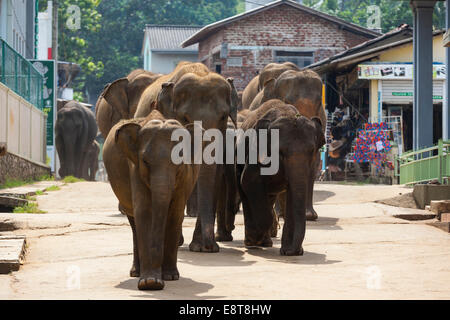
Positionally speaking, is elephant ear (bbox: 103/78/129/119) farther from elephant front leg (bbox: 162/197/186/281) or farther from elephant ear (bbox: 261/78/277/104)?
elephant front leg (bbox: 162/197/186/281)

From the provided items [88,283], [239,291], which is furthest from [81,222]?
[239,291]

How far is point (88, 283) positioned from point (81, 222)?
495 centimetres

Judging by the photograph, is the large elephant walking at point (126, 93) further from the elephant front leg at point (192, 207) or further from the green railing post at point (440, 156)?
the green railing post at point (440, 156)

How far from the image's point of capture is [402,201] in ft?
51.4

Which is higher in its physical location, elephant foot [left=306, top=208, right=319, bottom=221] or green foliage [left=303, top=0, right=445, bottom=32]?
green foliage [left=303, top=0, right=445, bottom=32]

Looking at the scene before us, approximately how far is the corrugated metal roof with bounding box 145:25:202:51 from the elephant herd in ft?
161

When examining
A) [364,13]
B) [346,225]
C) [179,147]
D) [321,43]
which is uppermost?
[364,13]

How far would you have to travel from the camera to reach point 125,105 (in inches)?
514

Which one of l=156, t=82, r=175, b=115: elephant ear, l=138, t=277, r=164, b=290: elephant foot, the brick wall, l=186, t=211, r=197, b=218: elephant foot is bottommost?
l=186, t=211, r=197, b=218: elephant foot

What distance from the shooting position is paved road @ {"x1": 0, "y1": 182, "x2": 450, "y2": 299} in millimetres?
7258

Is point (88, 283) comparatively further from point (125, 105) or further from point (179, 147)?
point (125, 105)

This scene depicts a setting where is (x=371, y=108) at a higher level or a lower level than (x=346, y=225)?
higher

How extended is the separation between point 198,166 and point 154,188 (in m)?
0.92

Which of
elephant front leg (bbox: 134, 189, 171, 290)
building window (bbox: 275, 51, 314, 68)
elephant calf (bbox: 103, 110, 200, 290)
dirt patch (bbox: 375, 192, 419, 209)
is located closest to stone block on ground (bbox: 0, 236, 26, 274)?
elephant calf (bbox: 103, 110, 200, 290)
